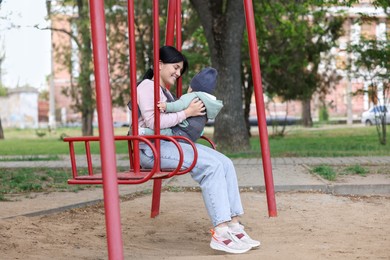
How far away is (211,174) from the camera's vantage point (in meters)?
5.70

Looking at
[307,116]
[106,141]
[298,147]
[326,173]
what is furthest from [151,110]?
[307,116]

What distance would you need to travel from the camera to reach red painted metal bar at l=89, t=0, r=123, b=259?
4.57m

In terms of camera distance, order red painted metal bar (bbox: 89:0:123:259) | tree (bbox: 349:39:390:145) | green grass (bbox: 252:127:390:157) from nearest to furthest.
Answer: red painted metal bar (bbox: 89:0:123:259), green grass (bbox: 252:127:390:157), tree (bbox: 349:39:390:145)

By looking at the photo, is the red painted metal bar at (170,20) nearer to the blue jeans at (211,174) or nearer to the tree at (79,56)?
the blue jeans at (211,174)

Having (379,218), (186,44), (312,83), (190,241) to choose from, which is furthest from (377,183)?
(186,44)

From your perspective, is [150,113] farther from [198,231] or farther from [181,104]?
[198,231]

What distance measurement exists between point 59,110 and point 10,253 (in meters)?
54.4

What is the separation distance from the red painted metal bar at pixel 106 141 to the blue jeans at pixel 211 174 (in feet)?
3.79

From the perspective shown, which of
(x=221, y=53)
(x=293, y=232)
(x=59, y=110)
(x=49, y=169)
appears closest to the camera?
(x=293, y=232)

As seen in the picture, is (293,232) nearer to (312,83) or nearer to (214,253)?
(214,253)

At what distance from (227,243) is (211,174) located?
49 cm

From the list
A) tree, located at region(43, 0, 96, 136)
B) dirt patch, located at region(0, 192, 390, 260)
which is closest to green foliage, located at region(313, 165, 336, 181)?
dirt patch, located at region(0, 192, 390, 260)

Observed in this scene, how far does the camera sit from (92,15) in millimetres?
4625

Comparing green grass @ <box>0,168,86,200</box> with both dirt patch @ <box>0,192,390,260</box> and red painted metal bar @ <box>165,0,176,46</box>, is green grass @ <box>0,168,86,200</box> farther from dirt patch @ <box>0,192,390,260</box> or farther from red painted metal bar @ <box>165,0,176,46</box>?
red painted metal bar @ <box>165,0,176,46</box>
